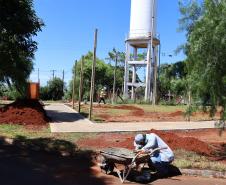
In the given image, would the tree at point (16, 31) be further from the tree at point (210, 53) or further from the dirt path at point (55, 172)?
the tree at point (210, 53)

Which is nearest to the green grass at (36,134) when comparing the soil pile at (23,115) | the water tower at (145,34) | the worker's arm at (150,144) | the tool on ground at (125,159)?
the soil pile at (23,115)

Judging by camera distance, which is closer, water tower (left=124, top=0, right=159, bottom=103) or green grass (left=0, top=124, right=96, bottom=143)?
green grass (left=0, top=124, right=96, bottom=143)

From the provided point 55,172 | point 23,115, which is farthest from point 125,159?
point 23,115

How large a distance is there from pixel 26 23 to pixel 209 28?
10.7 metres

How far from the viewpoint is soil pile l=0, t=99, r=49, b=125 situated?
71.9 feet

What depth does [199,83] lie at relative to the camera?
13.6 meters

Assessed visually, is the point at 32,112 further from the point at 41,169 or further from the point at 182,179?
the point at 182,179

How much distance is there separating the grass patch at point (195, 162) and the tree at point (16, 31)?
290 inches

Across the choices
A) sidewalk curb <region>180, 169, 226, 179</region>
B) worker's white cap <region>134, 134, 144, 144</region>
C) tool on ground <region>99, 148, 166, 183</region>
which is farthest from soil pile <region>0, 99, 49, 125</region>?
sidewalk curb <region>180, 169, 226, 179</region>

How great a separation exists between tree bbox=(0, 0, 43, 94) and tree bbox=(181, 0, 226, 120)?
6301 millimetres

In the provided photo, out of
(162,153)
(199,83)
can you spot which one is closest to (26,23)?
(199,83)

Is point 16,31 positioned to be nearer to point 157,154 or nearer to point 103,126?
point 103,126

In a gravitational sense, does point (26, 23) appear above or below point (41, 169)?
above

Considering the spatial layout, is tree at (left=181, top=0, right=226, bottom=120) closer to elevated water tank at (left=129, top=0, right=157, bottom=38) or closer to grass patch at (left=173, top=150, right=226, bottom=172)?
grass patch at (left=173, top=150, right=226, bottom=172)
